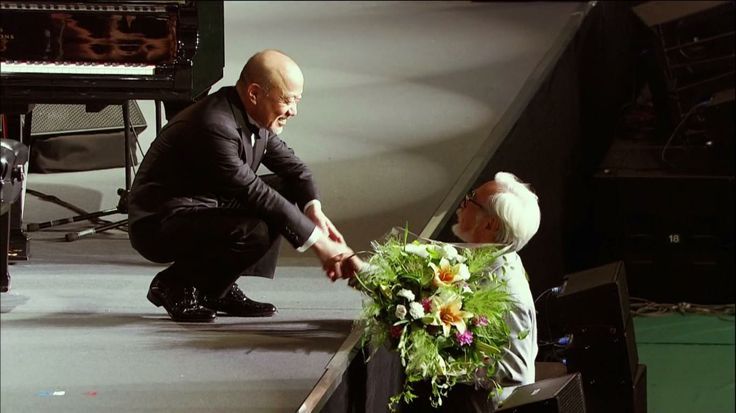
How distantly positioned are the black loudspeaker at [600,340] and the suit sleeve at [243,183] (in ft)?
4.68

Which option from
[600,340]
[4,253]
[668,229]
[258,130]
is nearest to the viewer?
[4,253]

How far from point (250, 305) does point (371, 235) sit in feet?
1.47

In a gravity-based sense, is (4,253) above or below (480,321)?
above

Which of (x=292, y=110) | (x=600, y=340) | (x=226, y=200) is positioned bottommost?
(x=600, y=340)

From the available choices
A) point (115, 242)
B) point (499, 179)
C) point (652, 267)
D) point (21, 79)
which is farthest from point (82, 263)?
point (652, 267)

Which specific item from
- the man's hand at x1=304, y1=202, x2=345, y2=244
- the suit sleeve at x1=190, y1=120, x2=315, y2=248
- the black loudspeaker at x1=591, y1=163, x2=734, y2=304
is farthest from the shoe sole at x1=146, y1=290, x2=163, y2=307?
the black loudspeaker at x1=591, y1=163, x2=734, y2=304

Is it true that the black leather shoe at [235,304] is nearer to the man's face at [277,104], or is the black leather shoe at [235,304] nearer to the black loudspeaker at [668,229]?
the man's face at [277,104]

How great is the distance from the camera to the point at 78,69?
3.07m

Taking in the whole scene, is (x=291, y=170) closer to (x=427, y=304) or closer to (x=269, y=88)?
(x=269, y=88)

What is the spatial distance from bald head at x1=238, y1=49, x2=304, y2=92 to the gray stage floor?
1.6 inches

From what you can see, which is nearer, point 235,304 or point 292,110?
point 292,110

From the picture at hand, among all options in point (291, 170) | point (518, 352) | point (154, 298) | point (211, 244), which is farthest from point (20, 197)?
point (518, 352)

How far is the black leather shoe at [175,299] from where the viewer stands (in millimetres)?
3330

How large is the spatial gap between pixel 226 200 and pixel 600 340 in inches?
69.6
